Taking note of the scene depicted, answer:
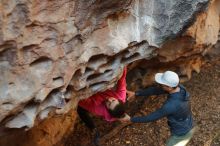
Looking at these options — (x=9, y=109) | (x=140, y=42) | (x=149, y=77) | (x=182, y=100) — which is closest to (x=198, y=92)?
(x=149, y=77)

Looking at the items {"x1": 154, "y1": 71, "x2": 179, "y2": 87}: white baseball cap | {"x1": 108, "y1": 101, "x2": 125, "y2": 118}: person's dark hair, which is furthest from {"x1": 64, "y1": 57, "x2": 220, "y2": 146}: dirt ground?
{"x1": 154, "y1": 71, "x2": 179, "y2": 87}: white baseball cap

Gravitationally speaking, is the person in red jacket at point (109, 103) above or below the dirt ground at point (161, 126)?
above

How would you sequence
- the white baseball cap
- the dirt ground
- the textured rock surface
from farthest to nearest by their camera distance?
the dirt ground
the white baseball cap
the textured rock surface

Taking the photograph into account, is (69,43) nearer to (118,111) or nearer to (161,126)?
(118,111)

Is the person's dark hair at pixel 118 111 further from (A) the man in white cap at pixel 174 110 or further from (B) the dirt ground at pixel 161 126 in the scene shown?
(B) the dirt ground at pixel 161 126

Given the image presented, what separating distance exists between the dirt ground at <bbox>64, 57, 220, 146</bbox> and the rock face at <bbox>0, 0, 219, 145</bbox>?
1295mm

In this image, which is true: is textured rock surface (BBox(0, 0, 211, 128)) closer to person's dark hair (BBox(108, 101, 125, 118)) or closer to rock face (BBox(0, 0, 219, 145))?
rock face (BBox(0, 0, 219, 145))

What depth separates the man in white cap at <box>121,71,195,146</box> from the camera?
3826mm

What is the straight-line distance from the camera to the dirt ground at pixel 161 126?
489 cm

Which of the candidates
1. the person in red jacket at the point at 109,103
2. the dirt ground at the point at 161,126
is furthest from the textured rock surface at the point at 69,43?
the dirt ground at the point at 161,126

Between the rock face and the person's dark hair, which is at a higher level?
the rock face

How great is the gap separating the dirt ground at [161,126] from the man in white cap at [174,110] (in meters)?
0.82

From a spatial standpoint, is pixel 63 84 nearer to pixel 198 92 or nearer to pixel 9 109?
pixel 9 109

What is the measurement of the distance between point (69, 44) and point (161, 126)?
7.73 feet
